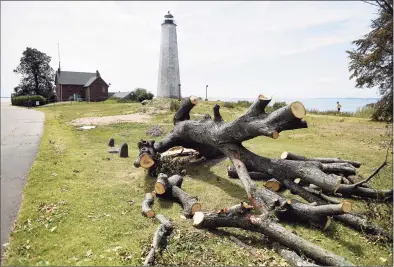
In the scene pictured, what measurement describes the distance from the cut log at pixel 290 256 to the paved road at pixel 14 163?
564 cm

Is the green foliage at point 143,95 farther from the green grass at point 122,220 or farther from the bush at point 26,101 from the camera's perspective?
the green grass at point 122,220

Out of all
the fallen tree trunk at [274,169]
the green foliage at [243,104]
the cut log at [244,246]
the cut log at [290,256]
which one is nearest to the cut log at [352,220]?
the fallen tree trunk at [274,169]

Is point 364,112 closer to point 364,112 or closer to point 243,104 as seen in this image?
point 364,112

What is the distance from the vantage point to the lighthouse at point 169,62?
40.9 metres

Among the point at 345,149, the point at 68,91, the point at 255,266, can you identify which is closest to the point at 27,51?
the point at 68,91

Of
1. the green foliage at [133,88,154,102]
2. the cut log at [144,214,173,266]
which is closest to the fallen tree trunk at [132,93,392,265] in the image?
the cut log at [144,214,173,266]

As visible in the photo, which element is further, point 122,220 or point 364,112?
Result: point 364,112

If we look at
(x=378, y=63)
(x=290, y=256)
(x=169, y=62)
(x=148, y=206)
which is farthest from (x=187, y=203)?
(x=169, y=62)

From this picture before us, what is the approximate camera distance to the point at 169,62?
40.9 meters

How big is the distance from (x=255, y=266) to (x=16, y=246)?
472 cm

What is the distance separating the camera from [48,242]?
598 centimetres

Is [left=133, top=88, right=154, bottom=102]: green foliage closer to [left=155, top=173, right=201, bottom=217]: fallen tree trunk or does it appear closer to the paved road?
the paved road

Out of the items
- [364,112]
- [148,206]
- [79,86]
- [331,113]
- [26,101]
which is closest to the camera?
[148,206]

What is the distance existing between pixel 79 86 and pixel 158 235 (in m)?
66.5
